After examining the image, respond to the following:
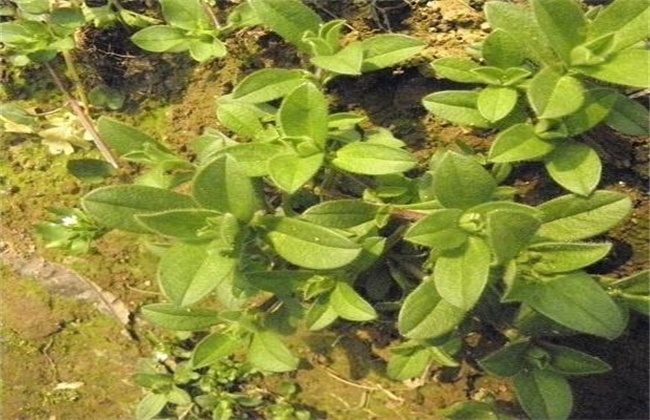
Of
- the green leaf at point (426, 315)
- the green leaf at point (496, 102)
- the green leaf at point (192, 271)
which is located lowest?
the green leaf at point (426, 315)

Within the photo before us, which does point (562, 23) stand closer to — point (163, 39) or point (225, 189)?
point (225, 189)

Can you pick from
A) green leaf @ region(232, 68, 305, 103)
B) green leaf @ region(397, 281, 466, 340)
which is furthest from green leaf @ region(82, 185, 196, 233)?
green leaf @ region(397, 281, 466, 340)

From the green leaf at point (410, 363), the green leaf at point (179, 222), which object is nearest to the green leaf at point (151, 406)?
the green leaf at point (410, 363)

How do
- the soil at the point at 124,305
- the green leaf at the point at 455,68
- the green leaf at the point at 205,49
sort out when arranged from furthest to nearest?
the soil at the point at 124,305 → the green leaf at the point at 205,49 → the green leaf at the point at 455,68

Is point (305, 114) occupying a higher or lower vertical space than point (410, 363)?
higher

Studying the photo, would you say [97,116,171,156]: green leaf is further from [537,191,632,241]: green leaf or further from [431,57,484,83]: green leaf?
[537,191,632,241]: green leaf

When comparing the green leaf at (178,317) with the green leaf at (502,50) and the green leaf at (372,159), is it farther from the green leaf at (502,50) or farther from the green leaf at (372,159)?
the green leaf at (502,50)

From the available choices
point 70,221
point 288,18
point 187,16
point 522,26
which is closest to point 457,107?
point 522,26
